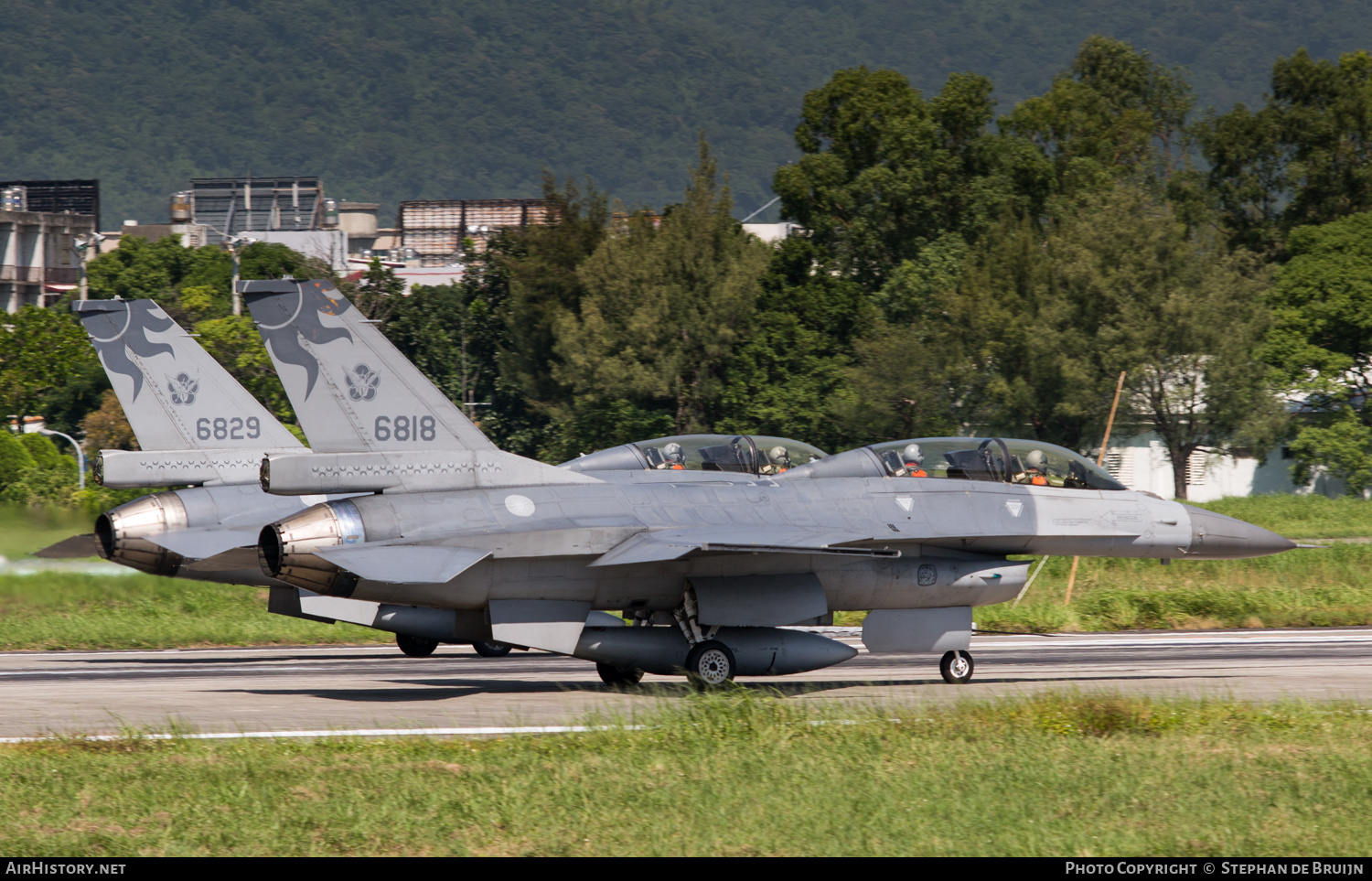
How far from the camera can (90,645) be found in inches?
916

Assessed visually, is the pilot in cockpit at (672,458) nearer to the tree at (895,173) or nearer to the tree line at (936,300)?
the tree line at (936,300)

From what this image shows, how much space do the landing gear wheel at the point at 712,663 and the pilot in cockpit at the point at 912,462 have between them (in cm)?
322

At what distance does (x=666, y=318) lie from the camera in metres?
53.1

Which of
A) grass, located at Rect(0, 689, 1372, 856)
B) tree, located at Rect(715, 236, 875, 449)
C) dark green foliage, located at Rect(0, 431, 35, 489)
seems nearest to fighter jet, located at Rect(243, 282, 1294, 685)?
grass, located at Rect(0, 689, 1372, 856)

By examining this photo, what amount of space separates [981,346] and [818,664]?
37426 mm

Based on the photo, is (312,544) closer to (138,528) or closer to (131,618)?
(138,528)

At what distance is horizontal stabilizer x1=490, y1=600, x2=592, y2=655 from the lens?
14961 millimetres

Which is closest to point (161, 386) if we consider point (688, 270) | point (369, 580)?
point (369, 580)

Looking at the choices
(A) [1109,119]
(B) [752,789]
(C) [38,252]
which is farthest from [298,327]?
(C) [38,252]

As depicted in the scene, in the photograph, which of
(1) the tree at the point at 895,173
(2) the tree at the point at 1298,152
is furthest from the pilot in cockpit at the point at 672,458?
(2) the tree at the point at 1298,152

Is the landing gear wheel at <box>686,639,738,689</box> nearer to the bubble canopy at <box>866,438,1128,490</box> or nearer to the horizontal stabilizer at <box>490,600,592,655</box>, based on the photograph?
the horizontal stabilizer at <box>490,600,592,655</box>

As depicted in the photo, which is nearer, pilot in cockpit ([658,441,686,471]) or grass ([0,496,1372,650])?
pilot in cockpit ([658,441,686,471])

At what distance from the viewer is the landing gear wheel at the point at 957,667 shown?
1650cm

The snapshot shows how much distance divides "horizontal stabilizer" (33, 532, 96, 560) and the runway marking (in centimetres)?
1309
